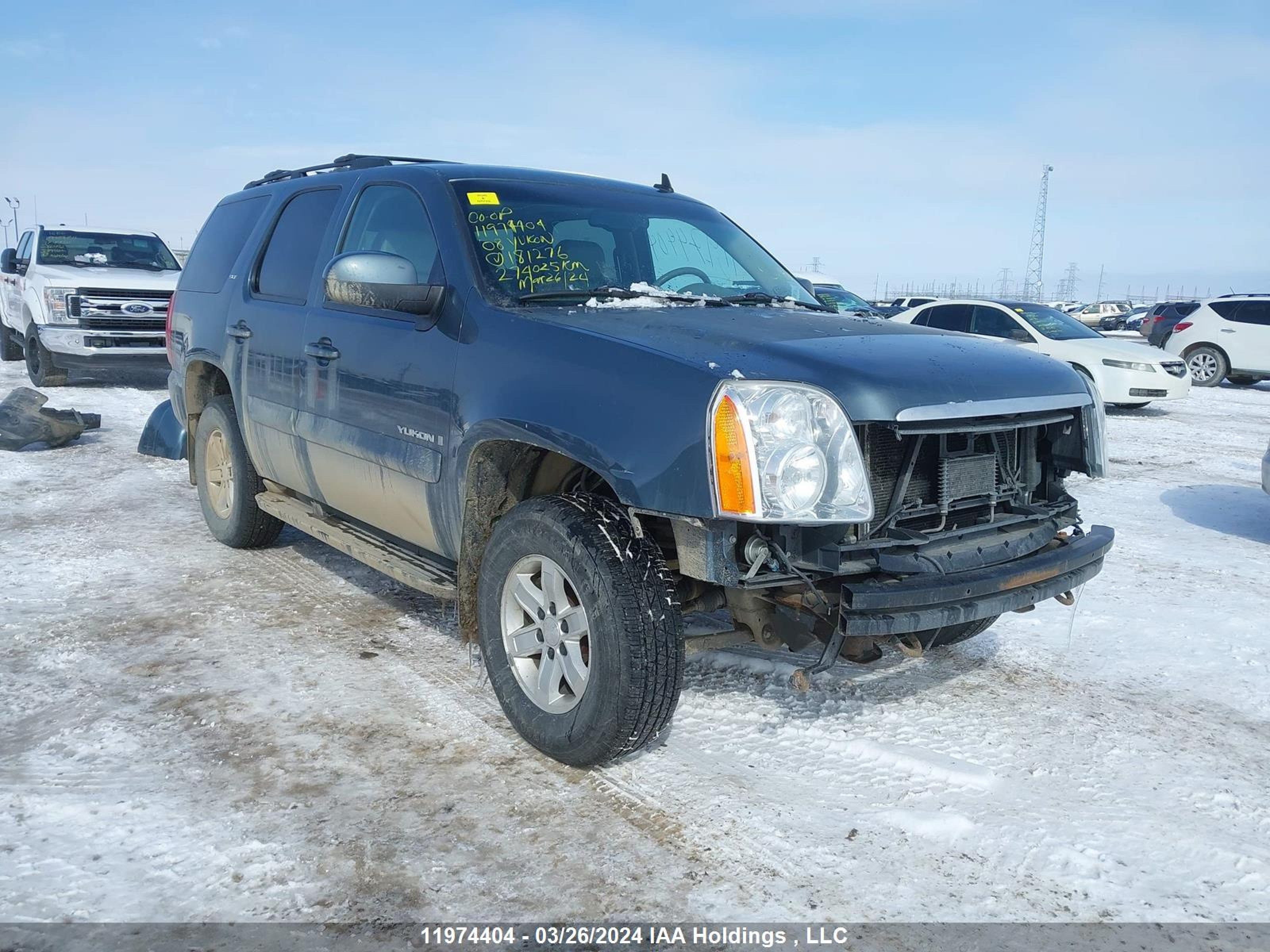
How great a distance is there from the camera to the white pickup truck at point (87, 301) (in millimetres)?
11664

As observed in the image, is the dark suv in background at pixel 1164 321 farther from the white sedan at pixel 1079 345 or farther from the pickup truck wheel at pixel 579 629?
the pickup truck wheel at pixel 579 629

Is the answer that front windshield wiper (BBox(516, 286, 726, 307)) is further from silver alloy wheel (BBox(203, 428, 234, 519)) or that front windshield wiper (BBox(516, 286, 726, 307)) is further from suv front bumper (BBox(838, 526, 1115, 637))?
silver alloy wheel (BBox(203, 428, 234, 519))

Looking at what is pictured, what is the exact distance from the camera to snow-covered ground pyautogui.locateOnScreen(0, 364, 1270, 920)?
2561mm

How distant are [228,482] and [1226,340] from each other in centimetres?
1744

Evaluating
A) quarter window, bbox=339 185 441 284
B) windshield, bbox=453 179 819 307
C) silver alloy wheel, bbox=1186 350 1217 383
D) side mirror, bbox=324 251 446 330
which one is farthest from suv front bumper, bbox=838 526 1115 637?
silver alloy wheel, bbox=1186 350 1217 383

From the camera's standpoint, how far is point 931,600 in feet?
9.36

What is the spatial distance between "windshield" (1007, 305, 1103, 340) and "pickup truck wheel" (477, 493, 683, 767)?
1210 cm

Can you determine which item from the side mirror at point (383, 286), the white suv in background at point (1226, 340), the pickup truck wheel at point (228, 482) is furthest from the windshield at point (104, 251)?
the white suv in background at point (1226, 340)

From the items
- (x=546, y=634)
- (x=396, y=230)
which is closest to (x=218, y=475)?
(x=396, y=230)

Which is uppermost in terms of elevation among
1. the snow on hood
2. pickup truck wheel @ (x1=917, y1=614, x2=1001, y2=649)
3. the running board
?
the snow on hood

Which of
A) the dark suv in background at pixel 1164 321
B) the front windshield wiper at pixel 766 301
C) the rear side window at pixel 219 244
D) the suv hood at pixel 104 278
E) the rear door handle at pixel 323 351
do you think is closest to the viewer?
the front windshield wiper at pixel 766 301

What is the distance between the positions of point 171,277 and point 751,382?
475 inches

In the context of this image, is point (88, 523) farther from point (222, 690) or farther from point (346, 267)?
point (346, 267)

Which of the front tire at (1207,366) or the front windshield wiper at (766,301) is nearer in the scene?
the front windshield wiper at (766,301)
